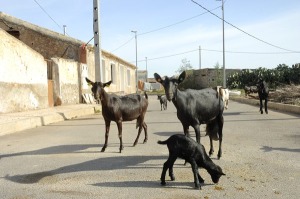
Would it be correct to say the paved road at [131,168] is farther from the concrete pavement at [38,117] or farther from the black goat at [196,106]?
the concrete pavement at [38,117]

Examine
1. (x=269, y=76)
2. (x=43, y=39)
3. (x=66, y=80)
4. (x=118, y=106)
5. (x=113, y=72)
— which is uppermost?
(x=43, y=39)

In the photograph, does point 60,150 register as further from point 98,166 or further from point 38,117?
point 38,117

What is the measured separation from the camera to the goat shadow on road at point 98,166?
21.2 ft

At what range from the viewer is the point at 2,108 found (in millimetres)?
15602

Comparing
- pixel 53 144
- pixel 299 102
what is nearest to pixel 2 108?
pixel 53 144

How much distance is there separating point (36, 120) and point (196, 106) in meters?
8.63

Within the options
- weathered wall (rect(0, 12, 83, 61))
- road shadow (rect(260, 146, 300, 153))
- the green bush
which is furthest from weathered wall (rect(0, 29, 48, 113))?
the green bush

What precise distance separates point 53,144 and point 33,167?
2741 mm

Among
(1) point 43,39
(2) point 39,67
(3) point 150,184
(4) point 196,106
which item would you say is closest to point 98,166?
(3) point 150,184

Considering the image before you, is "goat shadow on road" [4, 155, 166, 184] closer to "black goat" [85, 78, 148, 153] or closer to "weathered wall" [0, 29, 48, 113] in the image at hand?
"black goat" [85, 78, 148, 153]

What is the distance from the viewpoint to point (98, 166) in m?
7.25

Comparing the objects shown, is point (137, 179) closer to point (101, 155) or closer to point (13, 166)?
point (101, 155)

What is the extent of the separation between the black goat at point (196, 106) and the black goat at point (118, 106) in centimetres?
160

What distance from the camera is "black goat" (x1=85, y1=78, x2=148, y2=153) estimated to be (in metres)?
8.52
